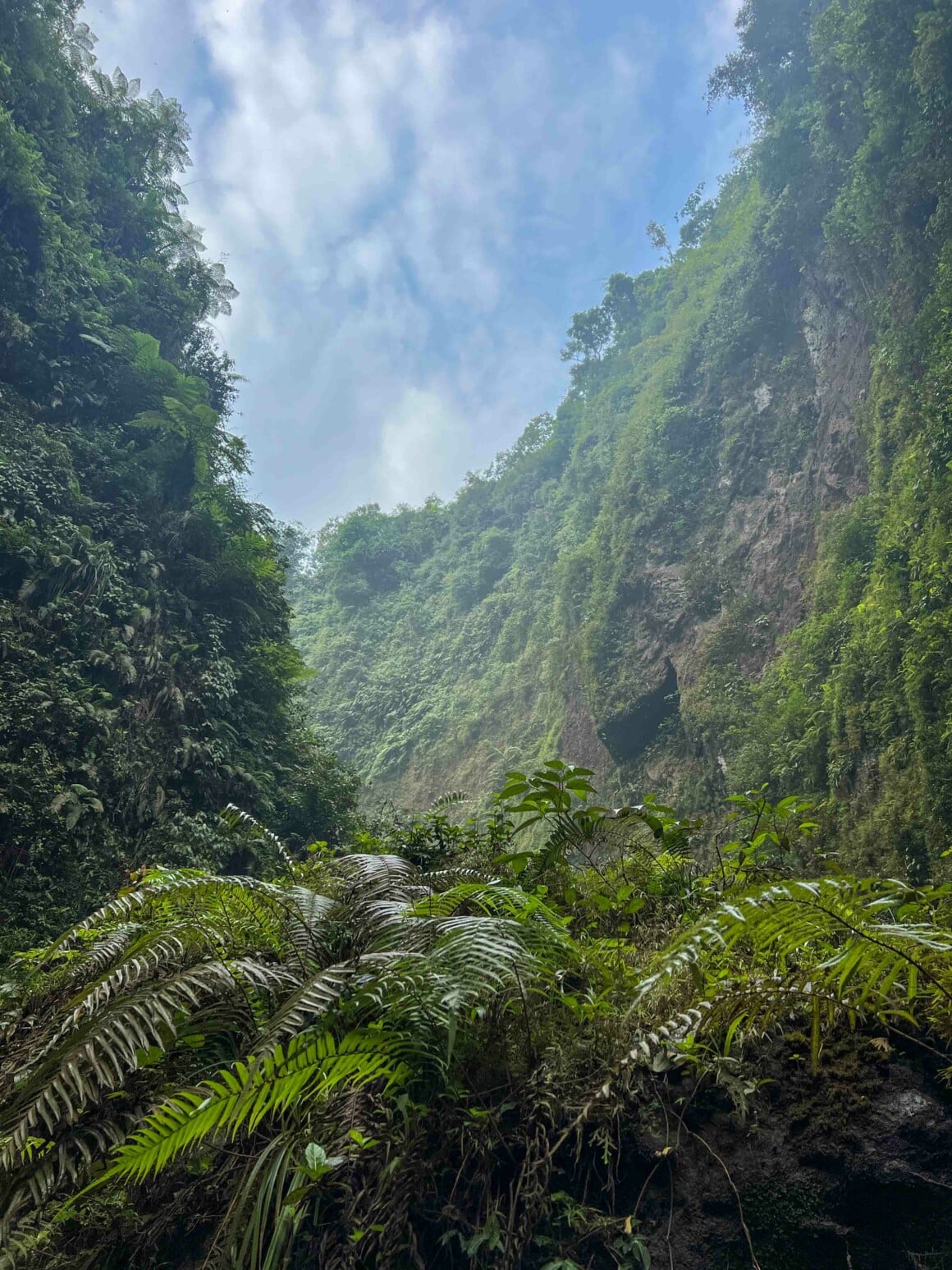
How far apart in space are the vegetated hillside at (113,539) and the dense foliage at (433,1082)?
455 centimetres

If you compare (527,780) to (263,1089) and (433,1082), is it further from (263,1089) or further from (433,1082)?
(263,1089)

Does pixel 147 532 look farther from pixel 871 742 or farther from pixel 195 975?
pixel 871 742

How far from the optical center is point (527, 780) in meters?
2.60

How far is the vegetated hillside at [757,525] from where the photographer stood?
865cm

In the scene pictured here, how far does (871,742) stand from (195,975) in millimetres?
8313

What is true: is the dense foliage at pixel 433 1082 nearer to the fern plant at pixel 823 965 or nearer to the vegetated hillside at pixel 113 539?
the fern plant at pixel 823 965

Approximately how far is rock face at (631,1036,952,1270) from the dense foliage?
0.06 ft

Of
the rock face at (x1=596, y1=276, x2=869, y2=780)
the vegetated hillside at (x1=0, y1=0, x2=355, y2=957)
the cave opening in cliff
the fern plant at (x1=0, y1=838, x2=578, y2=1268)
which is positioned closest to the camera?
the fern plant at (x1=0, y1=838, x2=578, y2=1268)

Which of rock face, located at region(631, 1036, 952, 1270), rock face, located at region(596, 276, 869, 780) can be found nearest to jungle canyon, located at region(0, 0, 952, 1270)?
rock face, located at region(631, 1036, 952, 1270)

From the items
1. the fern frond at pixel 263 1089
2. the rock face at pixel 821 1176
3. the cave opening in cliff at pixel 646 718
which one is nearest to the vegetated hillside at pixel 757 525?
the cave opening in cliff at pixel 646 718

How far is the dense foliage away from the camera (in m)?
1.30

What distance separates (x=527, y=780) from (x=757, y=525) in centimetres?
1423

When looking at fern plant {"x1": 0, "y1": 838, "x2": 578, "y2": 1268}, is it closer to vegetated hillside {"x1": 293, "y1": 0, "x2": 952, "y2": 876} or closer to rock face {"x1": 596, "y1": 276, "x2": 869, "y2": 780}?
vegetated hillside {"x1": 293, "y1": 0, "x2": 952, "y2": 876}

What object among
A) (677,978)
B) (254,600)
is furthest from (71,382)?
(677,978)
